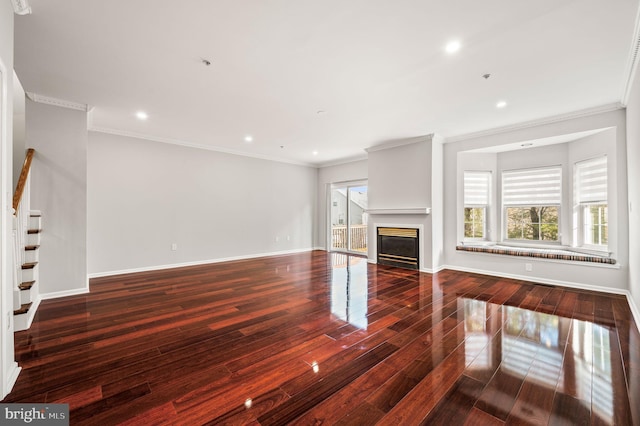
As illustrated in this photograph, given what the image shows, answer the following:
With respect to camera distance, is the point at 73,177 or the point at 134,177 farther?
the point at 134,177

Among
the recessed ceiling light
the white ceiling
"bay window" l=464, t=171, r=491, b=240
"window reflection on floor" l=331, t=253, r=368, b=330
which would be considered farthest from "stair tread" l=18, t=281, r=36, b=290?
"bay window" l=464, t=171, r=491, b=240

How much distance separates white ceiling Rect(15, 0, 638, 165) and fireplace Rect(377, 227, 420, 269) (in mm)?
2274

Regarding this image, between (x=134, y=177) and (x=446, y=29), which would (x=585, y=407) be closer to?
(x=446, y=29)

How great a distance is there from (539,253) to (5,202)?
246 inches

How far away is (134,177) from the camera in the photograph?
5160 mm

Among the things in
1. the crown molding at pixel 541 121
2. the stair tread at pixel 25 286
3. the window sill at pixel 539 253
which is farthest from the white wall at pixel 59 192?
the window sill at pixel 539 253

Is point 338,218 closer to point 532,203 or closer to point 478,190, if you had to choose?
point 478,190

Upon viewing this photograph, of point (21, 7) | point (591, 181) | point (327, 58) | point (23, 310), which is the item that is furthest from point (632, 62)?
point (23, 310)

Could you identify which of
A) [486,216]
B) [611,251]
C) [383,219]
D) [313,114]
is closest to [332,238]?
[383,219]

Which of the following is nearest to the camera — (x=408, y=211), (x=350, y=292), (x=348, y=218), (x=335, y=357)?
(x=335, y=357)

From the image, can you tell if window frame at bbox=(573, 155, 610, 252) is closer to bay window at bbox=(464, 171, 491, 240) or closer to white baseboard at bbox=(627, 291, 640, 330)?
white baseboard at bbox=(627, 291, 640, 330)

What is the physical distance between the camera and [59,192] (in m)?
3.70

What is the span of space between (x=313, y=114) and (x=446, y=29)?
225 centimetres

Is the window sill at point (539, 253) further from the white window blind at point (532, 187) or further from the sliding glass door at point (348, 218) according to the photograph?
the sliding glass door at point (348, 218)
